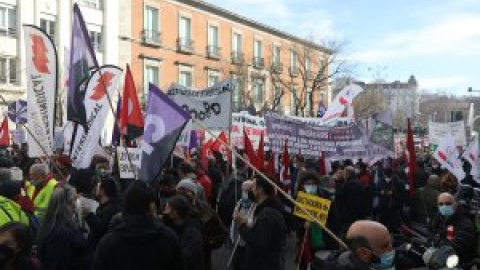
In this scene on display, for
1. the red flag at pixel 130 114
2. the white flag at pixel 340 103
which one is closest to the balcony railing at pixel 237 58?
the white flag at pixel 340 103

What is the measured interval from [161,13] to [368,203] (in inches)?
1453

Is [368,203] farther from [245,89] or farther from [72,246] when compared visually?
[245,89]

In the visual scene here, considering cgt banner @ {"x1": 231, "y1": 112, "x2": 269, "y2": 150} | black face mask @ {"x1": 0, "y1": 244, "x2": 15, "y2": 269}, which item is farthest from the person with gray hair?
cgt banner @ {"x1": 231, "y1": 112, "x2": 269, "y2": 150}

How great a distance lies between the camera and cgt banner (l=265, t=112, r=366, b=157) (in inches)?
440

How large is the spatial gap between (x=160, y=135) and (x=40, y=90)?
2.65 meters

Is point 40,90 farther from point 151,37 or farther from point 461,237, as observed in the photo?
point 151,37

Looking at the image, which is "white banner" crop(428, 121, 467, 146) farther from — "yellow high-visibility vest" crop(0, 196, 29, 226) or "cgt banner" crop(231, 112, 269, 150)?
"yellow high-visibility vest" crop(0, 196, 29, 226)

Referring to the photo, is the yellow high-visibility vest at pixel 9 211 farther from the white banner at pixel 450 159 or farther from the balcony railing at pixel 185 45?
the balcony railing at pixel 185 45

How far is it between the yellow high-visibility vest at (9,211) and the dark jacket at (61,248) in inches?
24.1

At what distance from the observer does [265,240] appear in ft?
19.2

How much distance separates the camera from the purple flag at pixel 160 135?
6504 millimetres

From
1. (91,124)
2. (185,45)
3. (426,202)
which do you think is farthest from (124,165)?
(185,45)

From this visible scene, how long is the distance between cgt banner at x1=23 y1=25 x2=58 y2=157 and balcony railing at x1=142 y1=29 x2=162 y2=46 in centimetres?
3533

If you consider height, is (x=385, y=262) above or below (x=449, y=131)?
below
